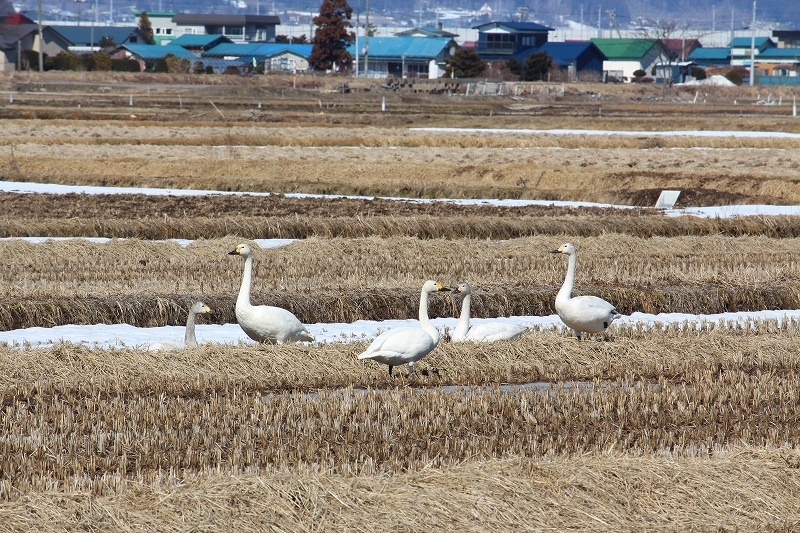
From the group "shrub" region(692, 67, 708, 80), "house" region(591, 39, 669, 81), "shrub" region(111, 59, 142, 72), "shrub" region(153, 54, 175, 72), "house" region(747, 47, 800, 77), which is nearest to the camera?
"shrub" region(111, 59, 142, 72)

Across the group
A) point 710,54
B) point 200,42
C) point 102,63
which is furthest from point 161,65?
point 710,54

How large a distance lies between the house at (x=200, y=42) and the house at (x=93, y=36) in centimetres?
449

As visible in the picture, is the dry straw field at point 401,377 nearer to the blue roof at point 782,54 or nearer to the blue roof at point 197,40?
the blue roof at point 197,40

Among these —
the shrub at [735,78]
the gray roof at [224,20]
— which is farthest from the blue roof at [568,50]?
the gray roof at [224,20]

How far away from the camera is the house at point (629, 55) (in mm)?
107312

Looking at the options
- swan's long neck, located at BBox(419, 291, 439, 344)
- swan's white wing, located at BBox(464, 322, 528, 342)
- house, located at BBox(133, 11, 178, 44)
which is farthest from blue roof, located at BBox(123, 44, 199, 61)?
swan's long neck, located at BBox(419, 291, 439, 344)

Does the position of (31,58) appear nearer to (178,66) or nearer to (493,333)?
(178,66)

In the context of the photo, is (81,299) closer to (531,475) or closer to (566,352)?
(566,352)

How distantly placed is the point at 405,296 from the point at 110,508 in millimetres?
7604

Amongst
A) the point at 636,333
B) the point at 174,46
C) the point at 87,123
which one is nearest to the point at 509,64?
the point at 174,46

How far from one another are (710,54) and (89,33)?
79334 millimetres

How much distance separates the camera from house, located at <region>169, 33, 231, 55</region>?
11031 cm

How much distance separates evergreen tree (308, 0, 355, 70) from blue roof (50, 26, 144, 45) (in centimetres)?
2790

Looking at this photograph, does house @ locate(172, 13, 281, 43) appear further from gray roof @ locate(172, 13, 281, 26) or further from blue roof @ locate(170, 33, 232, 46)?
blue roof @ locate(170, 33, 232, 46)
